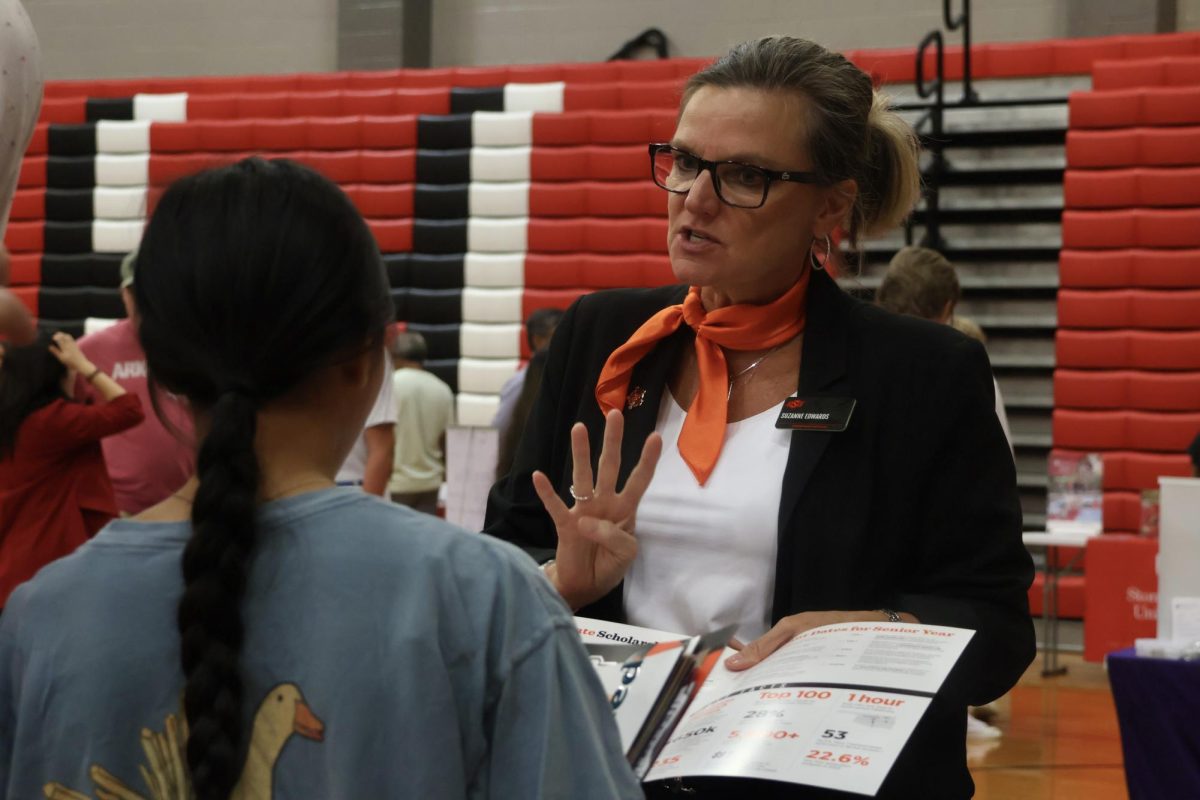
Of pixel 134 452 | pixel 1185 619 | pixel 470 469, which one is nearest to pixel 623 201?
pixel 470 469

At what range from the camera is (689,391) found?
1686 mm

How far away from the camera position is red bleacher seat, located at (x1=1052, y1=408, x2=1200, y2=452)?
7.58 meters

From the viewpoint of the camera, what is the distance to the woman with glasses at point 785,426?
1.54 metres

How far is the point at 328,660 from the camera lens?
0.89 m

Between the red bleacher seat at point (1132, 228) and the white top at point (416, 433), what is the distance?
370cm

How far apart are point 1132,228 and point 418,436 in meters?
4.10

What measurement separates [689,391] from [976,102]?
7347mm

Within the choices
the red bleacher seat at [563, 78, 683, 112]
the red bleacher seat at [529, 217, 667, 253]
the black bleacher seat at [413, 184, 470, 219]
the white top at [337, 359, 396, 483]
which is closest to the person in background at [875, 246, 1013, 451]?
the white top at [337, 359, 396, 483]

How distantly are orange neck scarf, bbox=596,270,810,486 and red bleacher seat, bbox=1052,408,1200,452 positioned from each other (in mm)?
6489

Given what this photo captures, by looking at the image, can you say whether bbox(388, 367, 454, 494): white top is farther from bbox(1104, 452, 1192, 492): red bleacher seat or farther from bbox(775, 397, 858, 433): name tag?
bbox(775, 397, 858, 433): name tag

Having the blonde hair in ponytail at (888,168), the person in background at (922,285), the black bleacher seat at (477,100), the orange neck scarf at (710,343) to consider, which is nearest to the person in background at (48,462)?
the person in background at (922,285)

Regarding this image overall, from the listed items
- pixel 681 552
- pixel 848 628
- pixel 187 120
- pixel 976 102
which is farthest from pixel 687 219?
pixel 187 120

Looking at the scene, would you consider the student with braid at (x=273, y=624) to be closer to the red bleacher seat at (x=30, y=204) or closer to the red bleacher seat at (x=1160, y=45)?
the red bleacher seat at (x=1160, y=45)

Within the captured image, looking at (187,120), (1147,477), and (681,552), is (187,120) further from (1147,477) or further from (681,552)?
(681,552)
